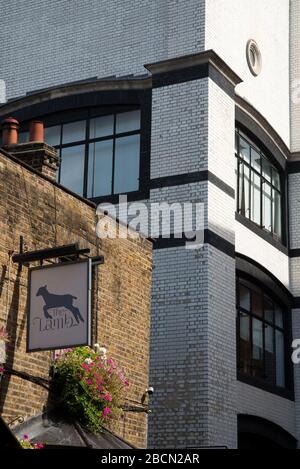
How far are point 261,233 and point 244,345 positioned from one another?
2871 mm

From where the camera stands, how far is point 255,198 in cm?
2378

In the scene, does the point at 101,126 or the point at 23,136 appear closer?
the point at 101,126

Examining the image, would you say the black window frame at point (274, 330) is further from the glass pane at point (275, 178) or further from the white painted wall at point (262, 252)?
the glass pane at point (275, 178)

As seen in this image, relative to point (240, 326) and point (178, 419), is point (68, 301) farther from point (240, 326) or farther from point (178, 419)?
point (240, 326)

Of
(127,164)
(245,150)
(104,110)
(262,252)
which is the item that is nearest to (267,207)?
(262,252)

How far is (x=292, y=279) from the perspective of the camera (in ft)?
80.6

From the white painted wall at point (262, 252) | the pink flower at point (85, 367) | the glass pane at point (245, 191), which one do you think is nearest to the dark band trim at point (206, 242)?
the white painted wall at point (262, 252)

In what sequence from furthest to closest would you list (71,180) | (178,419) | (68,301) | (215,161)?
(71,180) → (215,161) → (178,419) → (68,301)

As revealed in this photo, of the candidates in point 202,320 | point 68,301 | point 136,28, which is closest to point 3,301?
point 68,301

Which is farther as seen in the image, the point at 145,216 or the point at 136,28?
the point at 136,28

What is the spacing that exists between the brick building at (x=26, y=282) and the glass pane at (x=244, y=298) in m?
5.62

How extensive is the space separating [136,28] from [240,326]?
294 inches

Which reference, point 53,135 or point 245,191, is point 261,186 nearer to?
point 245,191

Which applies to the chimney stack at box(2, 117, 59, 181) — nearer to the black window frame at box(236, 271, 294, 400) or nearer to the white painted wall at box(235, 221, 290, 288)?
the white painted wall at box(235, 221, 290, 288)
